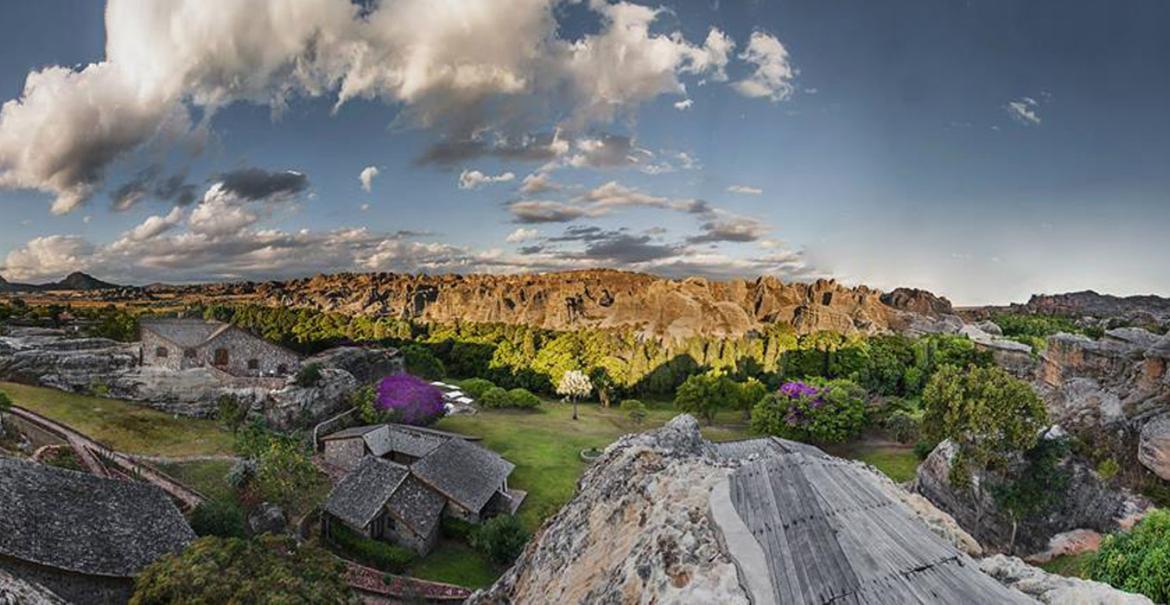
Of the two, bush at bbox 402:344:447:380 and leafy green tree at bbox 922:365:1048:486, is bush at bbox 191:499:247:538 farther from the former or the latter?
bush at bbox 402:344:447:380

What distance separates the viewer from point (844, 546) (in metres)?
4.26

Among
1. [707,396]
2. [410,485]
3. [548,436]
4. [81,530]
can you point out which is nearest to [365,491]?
[410,485]

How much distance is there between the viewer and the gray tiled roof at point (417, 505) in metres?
24.9

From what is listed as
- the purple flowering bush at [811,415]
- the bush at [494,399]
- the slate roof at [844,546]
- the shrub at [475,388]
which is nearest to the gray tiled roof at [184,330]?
the bush at [494,399]

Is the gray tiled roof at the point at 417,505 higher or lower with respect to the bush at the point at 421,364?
lower

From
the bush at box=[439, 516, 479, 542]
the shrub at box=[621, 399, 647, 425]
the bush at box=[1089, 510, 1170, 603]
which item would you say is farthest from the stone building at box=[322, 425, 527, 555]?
the bush at box=[1089, 510, 1170, 603]

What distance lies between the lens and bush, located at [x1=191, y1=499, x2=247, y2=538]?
68.1 ft

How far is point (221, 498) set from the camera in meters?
24.2

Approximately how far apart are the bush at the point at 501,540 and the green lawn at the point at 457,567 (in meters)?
0.58

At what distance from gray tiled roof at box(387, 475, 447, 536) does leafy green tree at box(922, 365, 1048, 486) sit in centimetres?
2112

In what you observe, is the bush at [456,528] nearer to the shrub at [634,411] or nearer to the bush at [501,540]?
the bush at [501,540]

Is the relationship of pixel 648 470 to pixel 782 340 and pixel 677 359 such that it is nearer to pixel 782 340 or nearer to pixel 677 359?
pixel 677 359

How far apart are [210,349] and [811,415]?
38923mm

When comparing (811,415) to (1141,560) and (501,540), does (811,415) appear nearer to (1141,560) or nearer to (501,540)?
(501,540)
